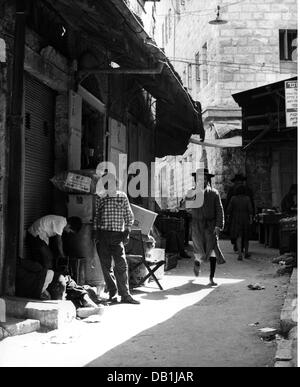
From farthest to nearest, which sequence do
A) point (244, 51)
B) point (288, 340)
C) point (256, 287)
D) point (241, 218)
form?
1. point (244, 51)
2. point (241, 218)
3. point (256, 287)
4. point (288, 340)

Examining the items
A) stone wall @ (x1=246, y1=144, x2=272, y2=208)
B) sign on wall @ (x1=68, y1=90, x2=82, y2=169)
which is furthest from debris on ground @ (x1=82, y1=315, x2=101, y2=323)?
stone wall @ (x1=246, y1=144, x2=272, y2=208)

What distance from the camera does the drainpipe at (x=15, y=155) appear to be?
6.20 m

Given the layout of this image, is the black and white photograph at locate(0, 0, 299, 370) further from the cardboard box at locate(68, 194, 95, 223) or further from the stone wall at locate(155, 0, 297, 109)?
the stone wall at locate(155, 0, 297, 109)

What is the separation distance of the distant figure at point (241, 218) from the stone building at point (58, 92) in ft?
10.5

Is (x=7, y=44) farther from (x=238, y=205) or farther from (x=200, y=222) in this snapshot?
(x=238, y=205)

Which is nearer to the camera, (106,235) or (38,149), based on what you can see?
(106,235)

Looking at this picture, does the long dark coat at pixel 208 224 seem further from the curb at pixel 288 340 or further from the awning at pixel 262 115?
the awning at pixel 262 115

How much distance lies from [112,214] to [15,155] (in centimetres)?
188

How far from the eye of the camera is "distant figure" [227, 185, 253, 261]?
1288cm

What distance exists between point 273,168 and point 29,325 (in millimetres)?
15759

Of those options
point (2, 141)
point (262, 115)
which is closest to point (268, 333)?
point (2, 141)

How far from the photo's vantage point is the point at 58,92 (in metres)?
8.39

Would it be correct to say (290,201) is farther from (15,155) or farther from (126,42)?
(15,155)

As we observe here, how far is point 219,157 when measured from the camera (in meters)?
20.6
